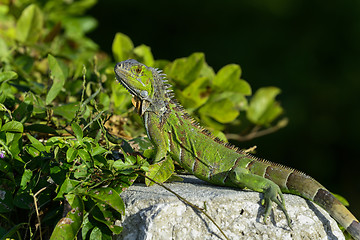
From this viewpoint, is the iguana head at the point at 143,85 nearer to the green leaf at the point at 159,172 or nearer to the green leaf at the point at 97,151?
the green leaf at the point at 159,172

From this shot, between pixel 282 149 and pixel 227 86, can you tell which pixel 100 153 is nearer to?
pixel 227 86

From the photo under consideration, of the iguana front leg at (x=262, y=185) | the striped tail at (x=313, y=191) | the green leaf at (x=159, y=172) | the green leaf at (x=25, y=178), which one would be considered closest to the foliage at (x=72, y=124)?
the green leaf at (x=25, y=178)

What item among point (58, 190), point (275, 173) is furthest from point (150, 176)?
point (275, 173)

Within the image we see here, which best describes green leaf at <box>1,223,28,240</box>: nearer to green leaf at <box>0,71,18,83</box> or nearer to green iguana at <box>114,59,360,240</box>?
green iguana at <box>114,59,360,240</box>

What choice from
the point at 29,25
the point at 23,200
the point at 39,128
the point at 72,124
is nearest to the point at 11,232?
the point at 23,200

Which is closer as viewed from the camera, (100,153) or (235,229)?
(235,229)
